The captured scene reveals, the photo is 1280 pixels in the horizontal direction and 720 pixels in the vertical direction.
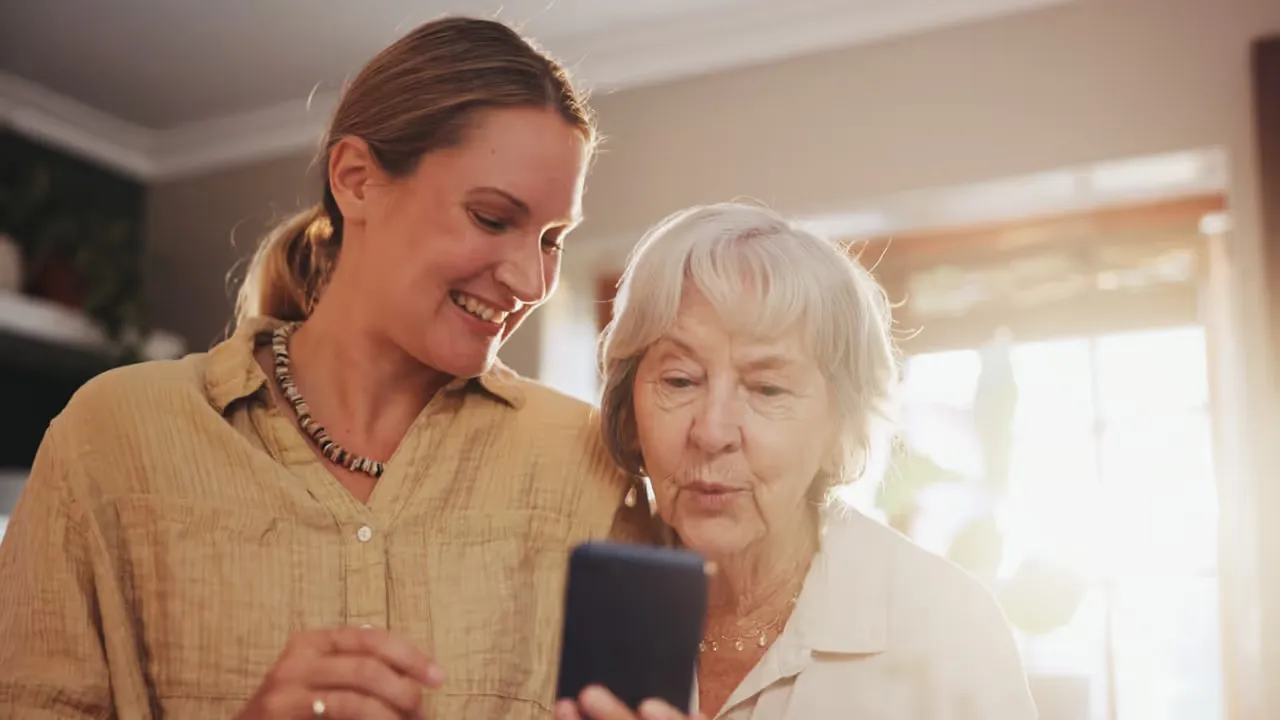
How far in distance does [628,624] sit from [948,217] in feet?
2.80

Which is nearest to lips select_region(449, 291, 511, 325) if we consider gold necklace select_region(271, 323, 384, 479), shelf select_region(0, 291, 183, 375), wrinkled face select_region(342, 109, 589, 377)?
wrinkled face select_region(342, 109, 589, 377)

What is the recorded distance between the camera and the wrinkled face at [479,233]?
0.61m

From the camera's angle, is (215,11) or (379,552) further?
(215,11)

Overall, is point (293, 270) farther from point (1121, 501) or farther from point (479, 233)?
point (1121, 501)

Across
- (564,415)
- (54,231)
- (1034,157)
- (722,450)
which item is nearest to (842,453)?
(722,450)

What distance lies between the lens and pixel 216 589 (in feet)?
1.93

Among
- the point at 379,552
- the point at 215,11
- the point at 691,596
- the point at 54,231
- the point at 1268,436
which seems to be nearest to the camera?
the point at 691,596

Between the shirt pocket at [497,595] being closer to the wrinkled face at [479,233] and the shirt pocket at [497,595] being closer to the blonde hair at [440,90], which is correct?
the wrinkled face at [479,233]

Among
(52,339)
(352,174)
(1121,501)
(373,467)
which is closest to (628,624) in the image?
(373,467)

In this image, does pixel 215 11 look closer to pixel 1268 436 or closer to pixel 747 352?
pixel 747 352

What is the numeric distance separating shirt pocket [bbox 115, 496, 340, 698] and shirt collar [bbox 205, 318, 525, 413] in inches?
2.8

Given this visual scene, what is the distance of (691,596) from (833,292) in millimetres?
176

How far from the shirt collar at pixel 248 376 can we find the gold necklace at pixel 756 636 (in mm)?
211

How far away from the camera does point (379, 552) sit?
1.97 feet
